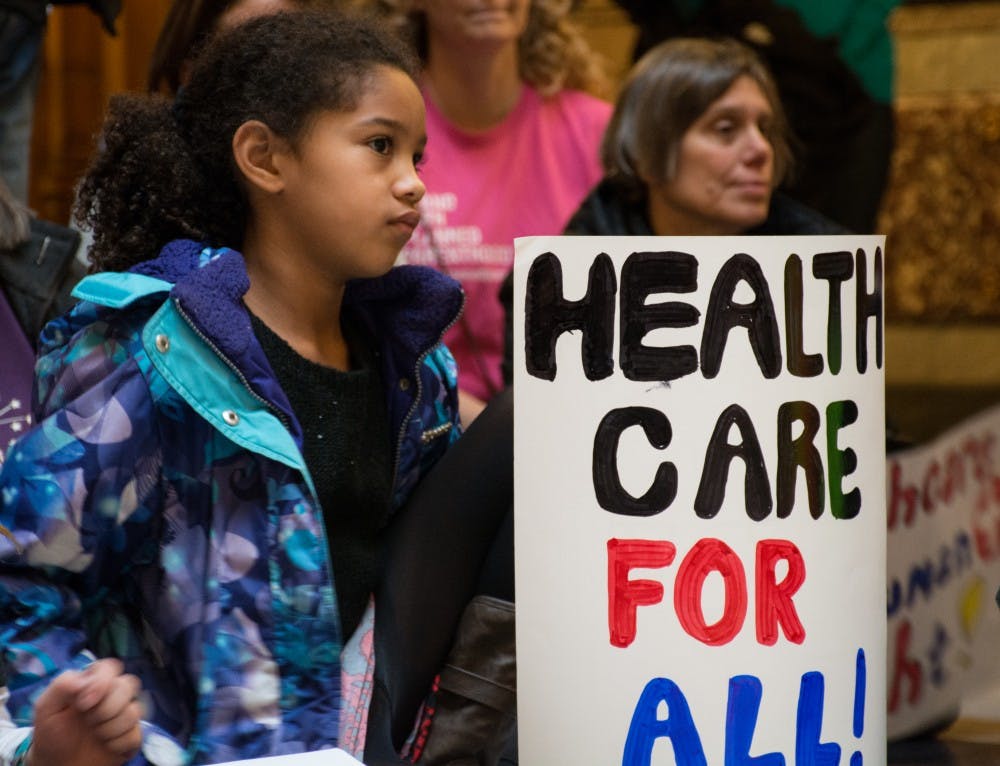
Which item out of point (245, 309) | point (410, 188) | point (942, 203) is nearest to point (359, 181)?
point (410, 188)

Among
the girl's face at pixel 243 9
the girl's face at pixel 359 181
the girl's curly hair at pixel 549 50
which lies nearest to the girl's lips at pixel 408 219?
the girl's face at pixel 359 181

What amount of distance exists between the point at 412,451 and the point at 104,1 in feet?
3.05

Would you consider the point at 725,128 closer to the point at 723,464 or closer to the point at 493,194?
the point at 493,194

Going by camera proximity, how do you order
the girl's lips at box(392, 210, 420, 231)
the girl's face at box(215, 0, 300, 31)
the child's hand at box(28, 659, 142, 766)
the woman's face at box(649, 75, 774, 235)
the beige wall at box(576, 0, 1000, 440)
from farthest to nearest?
the beige wall at box(576, 0, 1000, 440) → the woman's face at box(649, 75, 774, 235) → the girl's face at box(215, 0, 300, 31) → the girl's lips at box(392, 210, 420, 231) → the child's hand at box(28, 659, 142, 766)

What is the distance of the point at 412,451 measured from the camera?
5.55 feet

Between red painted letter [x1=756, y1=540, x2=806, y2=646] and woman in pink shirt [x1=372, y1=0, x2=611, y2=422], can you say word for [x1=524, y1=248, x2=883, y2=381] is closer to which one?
red painted letter [x1=756, y1=540, x2=806, y2=646]

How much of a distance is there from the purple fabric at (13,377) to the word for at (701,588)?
2.52 feet

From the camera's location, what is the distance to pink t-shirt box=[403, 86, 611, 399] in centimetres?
245

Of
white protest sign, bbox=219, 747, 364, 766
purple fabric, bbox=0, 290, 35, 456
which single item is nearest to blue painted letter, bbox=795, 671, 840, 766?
white protest sign, bbox=219, 747, 364, 766

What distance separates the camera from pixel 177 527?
Answer: 1.47 m

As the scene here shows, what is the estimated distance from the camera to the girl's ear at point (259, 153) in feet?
5.20

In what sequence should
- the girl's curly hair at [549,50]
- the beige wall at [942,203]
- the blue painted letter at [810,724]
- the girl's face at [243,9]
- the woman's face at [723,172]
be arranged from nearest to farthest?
the blue painted letter at [810,724]
the girl's face at [243,9]
the woman's face at [723,172]
the girl's curly hair at [549,50]
the beige wall at [942,203]

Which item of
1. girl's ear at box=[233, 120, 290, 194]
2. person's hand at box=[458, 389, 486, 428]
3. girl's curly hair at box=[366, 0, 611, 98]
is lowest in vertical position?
person's hand at box=[458, 389, 486, 428]

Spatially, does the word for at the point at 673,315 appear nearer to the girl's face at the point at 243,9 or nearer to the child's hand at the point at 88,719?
the child's hand at the point at 88,719
